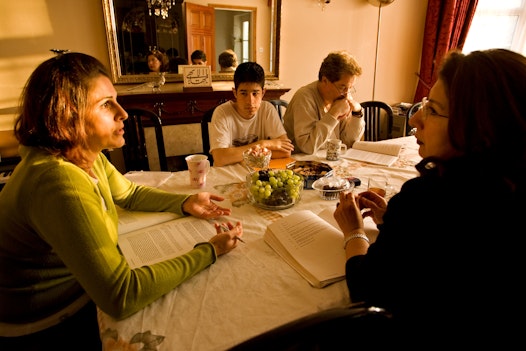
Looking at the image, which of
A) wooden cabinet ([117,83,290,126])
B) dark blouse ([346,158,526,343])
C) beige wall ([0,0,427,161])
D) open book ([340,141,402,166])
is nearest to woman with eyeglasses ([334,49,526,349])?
dark blouse ([346,158,526,343])

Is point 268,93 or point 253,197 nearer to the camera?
point 253,197

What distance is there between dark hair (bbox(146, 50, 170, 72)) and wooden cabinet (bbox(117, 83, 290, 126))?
193 millimetres

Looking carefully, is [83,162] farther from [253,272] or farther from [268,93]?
[268,93]

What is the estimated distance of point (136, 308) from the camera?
0.71m

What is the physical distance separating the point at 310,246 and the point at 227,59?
2.89m

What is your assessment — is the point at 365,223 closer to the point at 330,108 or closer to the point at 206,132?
the point at 330,108

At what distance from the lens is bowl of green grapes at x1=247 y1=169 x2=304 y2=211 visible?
118 centimetres

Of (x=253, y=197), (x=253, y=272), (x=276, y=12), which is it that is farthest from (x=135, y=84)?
(x=253, y=272)

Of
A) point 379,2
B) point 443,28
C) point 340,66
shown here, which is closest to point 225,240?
point 340,66

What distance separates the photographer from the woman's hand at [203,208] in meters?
1.13

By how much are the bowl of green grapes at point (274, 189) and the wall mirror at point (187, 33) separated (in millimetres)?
2417

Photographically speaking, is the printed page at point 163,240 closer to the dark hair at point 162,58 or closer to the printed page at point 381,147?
the printed page at point 381,147

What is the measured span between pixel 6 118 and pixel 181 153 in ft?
5.04

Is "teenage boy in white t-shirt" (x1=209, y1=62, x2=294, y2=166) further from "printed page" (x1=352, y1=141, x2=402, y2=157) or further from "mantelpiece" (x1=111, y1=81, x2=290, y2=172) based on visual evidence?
"mantelpiece" (x1=111, y1=81, x2=290, y2=172)
